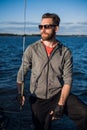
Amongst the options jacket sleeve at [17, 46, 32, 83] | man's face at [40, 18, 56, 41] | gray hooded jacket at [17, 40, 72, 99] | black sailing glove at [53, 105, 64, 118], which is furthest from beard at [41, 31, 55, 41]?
black sailing glove at [53, 105, 64, 118]

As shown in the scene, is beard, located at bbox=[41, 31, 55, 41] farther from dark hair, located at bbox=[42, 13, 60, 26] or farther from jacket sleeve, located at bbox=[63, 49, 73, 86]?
jacket sleeve, located at bbox=[63, 49, 73, 86]

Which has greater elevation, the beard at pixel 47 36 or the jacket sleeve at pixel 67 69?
the beard at pixel 47 36

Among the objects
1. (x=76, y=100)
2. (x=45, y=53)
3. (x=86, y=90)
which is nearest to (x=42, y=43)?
(x=45, y=53)

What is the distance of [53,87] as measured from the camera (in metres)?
6.02

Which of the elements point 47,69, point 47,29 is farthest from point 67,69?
point 47,29

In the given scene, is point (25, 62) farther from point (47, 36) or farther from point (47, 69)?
point (47, 36)

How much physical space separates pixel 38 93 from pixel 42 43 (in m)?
1.01

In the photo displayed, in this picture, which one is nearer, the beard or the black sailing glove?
the black sailing glove

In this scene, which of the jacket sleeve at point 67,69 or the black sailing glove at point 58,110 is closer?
the black sailing glove at point 58,110

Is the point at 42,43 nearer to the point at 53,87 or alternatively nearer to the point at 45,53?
the point at 45,53

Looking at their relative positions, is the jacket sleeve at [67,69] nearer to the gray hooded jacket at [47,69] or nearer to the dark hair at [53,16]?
the gray hooded jacket at [47,69]

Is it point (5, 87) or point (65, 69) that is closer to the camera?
point (65, 69)

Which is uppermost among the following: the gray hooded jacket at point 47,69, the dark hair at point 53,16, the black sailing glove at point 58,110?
the dark hair at point 53,16

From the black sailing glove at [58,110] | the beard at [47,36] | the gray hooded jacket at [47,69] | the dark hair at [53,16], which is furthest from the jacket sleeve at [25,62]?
the black sailing glove at [58,110]
